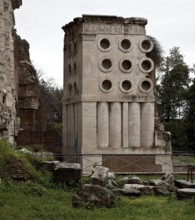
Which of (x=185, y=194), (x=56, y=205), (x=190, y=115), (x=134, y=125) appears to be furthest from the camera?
(x=190, y=115)

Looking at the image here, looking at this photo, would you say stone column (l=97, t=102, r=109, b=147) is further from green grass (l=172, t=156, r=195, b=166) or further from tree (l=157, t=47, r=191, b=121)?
tree (l=157, t=47, r=191, b=121)

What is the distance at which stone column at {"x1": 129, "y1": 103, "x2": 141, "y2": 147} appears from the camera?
82.3 feet

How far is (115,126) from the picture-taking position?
24.9 m

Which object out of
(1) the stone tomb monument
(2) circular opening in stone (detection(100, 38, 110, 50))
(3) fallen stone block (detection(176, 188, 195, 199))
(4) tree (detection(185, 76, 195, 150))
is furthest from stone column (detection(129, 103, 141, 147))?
(4) tree (detection(185, 76, 195, 150))

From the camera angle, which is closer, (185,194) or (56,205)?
(56,205)

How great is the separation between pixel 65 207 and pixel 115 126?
495 inches

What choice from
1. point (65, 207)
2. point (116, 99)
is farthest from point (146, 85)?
point (65, 207)

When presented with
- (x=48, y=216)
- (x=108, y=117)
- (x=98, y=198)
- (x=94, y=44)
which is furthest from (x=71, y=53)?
(x=48, y=216)

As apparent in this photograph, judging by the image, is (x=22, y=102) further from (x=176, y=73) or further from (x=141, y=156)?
(x=176, y=73)

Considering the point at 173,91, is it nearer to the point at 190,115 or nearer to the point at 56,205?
the point at 190,115

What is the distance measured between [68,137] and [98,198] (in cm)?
1384

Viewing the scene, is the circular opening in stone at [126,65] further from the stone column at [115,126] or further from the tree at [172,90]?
the tree at [172,90]

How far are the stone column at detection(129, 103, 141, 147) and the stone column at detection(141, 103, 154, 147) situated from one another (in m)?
0.27

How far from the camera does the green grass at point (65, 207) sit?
11477 mm
